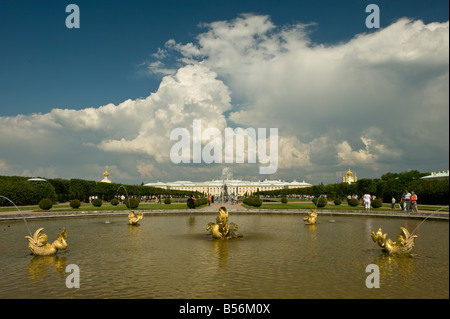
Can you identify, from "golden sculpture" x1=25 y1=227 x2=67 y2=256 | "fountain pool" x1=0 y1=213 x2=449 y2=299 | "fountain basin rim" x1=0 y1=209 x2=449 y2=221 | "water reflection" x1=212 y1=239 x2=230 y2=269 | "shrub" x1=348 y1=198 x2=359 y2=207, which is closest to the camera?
"fountain pool" x1=0 y1=213 x2=449 y2=299

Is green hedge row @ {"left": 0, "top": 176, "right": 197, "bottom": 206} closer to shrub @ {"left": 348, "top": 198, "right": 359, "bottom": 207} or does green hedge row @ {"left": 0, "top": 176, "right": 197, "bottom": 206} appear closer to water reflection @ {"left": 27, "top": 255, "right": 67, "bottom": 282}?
shrub @ {"left": 348, "top": 198, "right": 359, "bottom": 207}

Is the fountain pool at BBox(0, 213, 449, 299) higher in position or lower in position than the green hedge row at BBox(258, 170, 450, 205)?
lower

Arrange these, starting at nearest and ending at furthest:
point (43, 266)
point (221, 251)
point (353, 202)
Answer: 1. point (43, 266)
2. point (221, 251)
3. point (353, 202)

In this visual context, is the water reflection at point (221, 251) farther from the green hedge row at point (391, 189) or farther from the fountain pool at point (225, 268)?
the green hedge row at point (391, 189)

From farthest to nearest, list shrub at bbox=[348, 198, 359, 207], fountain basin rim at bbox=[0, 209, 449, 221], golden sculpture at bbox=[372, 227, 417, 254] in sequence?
shrub at bbox=[348, 198, 359, 207] < fountain basin rim at bbox=[0, 209, 449, 221] < golden sculpture at bbox=[372, 227, 417, 254]

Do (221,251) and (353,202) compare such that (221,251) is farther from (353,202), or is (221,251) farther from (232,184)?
(232,184)

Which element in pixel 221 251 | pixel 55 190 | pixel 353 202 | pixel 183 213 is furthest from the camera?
pixel 55 190

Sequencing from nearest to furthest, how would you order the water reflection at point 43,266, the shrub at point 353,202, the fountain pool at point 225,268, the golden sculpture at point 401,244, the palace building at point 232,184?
the fountain pool at point 225,268
the water reflection at point 43,266
the golden sculpture at point 401,244
the shrub at point 353,202
the palace building at point 232,184

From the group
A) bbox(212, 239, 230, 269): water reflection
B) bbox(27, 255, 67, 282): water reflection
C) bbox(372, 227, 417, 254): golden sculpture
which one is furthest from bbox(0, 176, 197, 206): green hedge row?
bbox(372, 227, 417, 254): golden sculpture

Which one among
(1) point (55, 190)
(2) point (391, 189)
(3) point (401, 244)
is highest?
(2) point (391, 189)

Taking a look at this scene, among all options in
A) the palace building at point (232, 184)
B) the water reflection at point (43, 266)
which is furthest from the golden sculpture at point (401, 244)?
the palace building at point (232, 184)

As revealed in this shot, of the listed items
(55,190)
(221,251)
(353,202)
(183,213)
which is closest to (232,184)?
(55,190)
